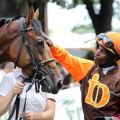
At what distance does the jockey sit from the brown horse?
20 centimetres

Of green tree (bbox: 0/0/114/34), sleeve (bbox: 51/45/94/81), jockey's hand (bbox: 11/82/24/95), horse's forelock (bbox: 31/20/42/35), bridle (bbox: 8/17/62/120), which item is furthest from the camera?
green tree (bbox: 0/0/114/34)

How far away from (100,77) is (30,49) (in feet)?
2.36

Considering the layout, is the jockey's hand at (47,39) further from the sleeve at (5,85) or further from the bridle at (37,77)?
the sleeve at (5,85)

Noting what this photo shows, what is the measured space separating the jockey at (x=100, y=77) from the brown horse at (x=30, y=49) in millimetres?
203

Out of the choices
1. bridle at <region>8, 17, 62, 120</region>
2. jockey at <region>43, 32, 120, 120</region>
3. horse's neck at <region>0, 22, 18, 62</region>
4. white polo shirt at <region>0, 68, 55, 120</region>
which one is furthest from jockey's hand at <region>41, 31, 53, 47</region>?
white polo shirt at <region>0, 68, 55, 120</region>

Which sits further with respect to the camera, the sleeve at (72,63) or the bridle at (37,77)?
the sleeve at (72,63)

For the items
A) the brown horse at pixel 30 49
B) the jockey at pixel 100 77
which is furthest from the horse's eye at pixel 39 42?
the jockey at pixel 100 77

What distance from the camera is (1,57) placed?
4891 mm

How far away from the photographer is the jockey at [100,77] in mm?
4648

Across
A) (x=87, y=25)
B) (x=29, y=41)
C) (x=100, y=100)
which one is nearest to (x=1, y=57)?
(x=29, y=41)

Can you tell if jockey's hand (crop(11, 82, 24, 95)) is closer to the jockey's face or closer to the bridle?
the bridle

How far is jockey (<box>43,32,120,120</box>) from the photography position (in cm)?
465

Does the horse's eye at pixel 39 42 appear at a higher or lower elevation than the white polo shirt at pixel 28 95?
higher

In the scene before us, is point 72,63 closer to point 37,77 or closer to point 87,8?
point 37,77
